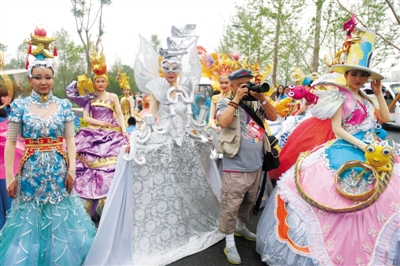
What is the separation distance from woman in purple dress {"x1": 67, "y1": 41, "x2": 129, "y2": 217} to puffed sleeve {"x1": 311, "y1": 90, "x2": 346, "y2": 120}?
9.02 ft

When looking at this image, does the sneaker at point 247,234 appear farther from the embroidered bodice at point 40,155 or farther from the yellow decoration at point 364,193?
the embroidered bodice at point 40,155

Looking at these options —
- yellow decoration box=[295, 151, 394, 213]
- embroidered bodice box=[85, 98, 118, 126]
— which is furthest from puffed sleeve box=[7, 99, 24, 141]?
yellow decoration box=[295, 151, 394, 213]

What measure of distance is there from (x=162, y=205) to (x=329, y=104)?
183cm

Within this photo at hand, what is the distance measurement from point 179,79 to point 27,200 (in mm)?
1922

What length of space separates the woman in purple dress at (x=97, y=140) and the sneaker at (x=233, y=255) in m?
1.82

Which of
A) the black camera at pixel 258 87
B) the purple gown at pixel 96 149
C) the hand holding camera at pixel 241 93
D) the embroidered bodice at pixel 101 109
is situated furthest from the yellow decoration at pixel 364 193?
the embroidered bodice at pixel 101 109

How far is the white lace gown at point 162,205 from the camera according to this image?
2.88 meters

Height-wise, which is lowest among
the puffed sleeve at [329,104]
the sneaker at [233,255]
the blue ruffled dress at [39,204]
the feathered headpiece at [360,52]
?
the sneaker at [233,255]

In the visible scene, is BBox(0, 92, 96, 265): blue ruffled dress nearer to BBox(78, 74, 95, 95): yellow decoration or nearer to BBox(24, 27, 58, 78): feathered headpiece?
BBox(24, 27, 58, 78): feathered headpiece

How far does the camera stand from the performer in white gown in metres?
2.91

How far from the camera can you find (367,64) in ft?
8.46

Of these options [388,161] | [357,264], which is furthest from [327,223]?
[388,161]

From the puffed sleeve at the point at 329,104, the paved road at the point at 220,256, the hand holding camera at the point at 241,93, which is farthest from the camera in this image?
the paved road at the point at 220,256

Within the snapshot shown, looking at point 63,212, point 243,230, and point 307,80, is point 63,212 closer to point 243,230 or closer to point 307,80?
point 243,230
